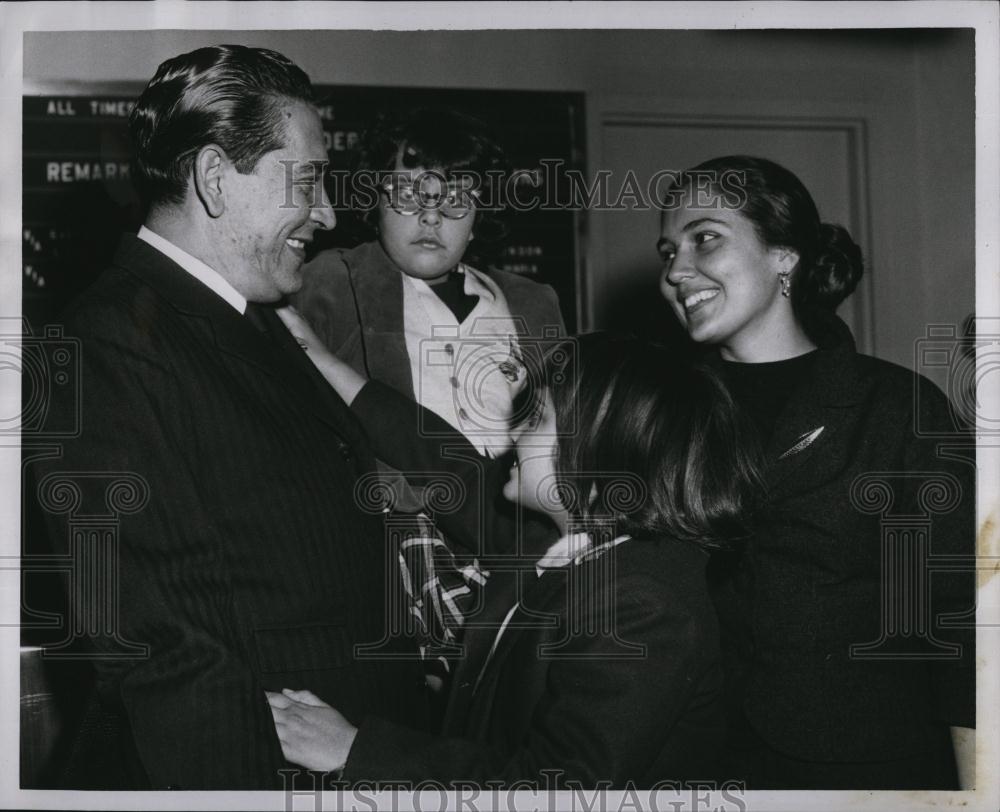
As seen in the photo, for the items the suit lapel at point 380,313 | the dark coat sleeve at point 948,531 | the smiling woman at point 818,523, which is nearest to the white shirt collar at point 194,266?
the suit lapel at point 380,313

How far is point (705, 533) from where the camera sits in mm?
1174

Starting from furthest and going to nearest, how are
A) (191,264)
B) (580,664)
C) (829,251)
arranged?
(829,251) → (191,264) → (580,664)

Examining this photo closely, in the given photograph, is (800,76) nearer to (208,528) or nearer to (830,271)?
(830,271)

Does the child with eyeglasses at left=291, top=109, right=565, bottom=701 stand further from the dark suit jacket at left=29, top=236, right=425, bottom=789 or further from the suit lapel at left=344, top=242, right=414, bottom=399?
the dark suit jacket at left=29, top=236, right=425, bottom=789

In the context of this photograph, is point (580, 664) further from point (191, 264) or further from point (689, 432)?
point (191, 264)

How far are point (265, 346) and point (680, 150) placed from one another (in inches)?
27.5

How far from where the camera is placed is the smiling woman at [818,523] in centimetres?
136

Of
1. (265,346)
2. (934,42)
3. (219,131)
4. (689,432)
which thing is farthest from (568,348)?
(934,42)

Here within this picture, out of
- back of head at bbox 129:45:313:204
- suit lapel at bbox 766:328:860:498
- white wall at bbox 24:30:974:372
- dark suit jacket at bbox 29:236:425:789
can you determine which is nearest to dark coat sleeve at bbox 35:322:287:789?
dark suit jacket at bbox 29:236:425:789

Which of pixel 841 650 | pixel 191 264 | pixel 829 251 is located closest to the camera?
pixel 191 264

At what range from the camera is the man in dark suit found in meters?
1.14

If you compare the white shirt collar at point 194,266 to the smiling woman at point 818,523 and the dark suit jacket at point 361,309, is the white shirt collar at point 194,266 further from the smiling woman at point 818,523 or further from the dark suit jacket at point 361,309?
the smiling woman at point 818,523

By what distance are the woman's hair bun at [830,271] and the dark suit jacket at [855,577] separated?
62 millimetres

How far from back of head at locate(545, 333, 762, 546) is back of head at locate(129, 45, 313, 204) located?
50 cm
